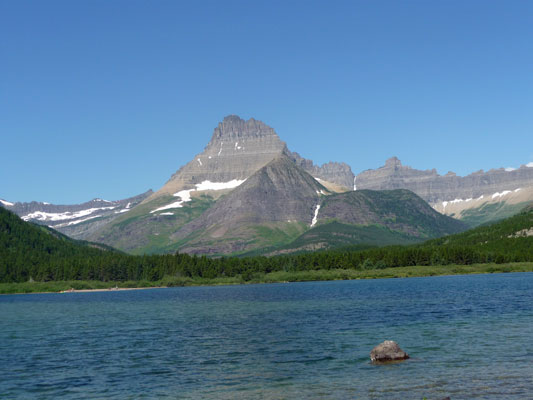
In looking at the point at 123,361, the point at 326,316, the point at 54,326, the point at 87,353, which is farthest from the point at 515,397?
the point at 54,326

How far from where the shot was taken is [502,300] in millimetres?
114250

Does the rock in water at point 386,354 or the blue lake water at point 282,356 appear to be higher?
the rock in water at point 386,354

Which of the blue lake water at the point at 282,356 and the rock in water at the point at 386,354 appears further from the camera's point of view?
the rock in water at the point at 386,354

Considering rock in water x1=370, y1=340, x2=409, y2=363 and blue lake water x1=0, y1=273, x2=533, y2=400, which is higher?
rock in water x1=370, y1=340, x2=409, y2=363

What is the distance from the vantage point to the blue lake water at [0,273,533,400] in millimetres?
46281

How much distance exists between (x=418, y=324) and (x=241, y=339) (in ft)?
82.3

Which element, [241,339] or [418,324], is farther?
[418,324]

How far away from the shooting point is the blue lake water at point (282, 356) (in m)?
46.3

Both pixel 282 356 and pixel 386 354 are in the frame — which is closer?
pixel 386 354

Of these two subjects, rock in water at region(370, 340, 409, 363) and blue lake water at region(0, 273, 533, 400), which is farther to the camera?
rock in water at region(370, 340, 409, 363)

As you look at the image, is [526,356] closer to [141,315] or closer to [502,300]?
[502,300]

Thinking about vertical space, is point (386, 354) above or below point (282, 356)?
above

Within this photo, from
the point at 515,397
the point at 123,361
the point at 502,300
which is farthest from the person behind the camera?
the point at 502,300

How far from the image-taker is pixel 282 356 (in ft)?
204
